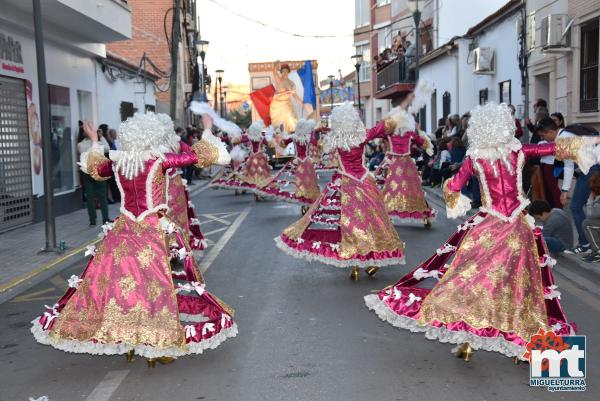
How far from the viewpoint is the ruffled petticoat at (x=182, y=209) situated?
860 centimetres

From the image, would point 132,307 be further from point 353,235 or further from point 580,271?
point 580,271

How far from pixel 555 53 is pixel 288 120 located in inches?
329

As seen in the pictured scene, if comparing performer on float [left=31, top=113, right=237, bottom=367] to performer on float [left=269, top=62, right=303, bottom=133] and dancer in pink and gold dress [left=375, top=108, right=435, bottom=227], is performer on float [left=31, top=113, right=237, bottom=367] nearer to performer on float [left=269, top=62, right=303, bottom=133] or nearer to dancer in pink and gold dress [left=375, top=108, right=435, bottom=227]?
dancer in pink and gold dress [left=375, top=108, right=435, bottom=227]

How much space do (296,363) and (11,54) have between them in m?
10.9

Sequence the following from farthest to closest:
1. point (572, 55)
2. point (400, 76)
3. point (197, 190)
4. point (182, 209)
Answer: point (400, 76)
point (197, 190)
point (572, 55)
point (182, 209)

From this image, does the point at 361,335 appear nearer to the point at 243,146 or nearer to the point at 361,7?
the point at 243,146

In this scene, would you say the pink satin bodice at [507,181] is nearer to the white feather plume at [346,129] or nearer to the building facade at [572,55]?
the white feather plume at [346,129]

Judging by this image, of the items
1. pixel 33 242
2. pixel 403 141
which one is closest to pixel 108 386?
pixel 33 242

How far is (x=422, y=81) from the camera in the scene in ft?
27.6

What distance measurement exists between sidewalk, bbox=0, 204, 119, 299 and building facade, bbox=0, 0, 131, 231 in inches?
28.7

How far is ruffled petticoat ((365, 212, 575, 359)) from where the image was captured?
15.8 ft

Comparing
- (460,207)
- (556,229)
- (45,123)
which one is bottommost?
(556,229)

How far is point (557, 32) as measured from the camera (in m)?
15.0

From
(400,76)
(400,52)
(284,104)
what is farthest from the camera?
(400,52)
